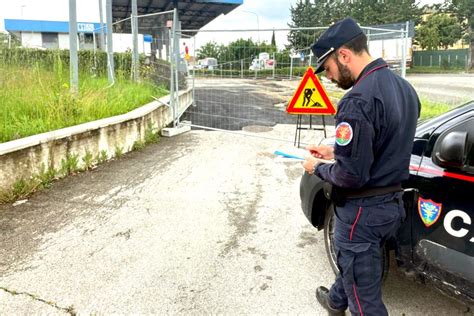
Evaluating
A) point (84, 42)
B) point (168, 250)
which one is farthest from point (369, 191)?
point (84, 42)

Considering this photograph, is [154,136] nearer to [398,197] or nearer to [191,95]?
[191,95]

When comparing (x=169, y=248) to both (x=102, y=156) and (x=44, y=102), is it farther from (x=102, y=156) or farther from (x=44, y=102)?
(x=44, y=102)

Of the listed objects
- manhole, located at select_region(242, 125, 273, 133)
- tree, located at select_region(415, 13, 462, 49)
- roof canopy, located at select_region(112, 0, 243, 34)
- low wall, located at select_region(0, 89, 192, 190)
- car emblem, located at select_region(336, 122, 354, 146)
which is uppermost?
tree, located at select_region(415, 13, 462, 49)

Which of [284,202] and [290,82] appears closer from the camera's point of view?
[284,202]

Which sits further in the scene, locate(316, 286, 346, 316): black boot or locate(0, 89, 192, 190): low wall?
locate(0, 89, 192, 190): low wall

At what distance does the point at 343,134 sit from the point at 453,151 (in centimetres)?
70

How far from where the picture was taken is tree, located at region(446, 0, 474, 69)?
47.8 meters

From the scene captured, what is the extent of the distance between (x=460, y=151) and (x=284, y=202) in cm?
308

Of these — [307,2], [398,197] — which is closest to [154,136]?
[398,197]

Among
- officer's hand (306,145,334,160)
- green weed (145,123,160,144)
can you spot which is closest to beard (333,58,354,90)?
officer's hand (306,145,334,160)

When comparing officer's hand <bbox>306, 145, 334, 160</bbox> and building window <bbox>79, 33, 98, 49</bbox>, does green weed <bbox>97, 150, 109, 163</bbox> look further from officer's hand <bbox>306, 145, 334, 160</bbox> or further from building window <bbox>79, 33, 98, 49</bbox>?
building window <bbox>79, 33, 98, 49</bbox>

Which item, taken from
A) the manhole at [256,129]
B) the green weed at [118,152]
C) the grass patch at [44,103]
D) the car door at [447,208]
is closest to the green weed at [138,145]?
the green weed at [118,152]

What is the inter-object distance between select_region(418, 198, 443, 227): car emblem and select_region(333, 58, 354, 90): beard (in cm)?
90

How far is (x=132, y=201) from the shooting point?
507 cm
